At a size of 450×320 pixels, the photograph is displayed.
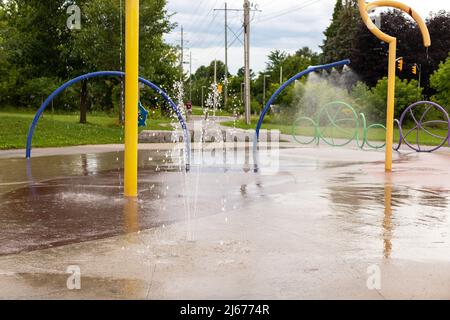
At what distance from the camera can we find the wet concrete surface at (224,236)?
4.83 meters

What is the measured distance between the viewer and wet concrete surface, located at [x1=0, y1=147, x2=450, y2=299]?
4828mm

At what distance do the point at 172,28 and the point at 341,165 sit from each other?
1687 centimetres

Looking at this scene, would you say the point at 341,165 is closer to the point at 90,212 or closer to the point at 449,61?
the point at 90,212

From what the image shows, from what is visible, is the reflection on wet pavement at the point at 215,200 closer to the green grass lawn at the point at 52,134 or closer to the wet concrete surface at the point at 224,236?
the wet concrete surface at the point at 224,236

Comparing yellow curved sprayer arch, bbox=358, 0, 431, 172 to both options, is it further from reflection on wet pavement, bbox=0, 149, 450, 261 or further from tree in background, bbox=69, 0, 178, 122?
tree in background, bbox=69, 0, 178, 122

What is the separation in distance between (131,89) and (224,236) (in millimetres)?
3543

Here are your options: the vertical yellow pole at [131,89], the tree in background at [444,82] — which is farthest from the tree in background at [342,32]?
the vertical yellow pole at [131,89]

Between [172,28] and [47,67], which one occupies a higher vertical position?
[172,28]


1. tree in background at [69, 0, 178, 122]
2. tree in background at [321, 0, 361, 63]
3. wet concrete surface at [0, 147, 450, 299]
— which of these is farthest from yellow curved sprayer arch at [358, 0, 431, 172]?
tree in background at [321, 0, 361, 63]

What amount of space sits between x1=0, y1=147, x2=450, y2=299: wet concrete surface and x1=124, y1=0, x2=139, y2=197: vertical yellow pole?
0.39 meters

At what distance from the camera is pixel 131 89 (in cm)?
926
